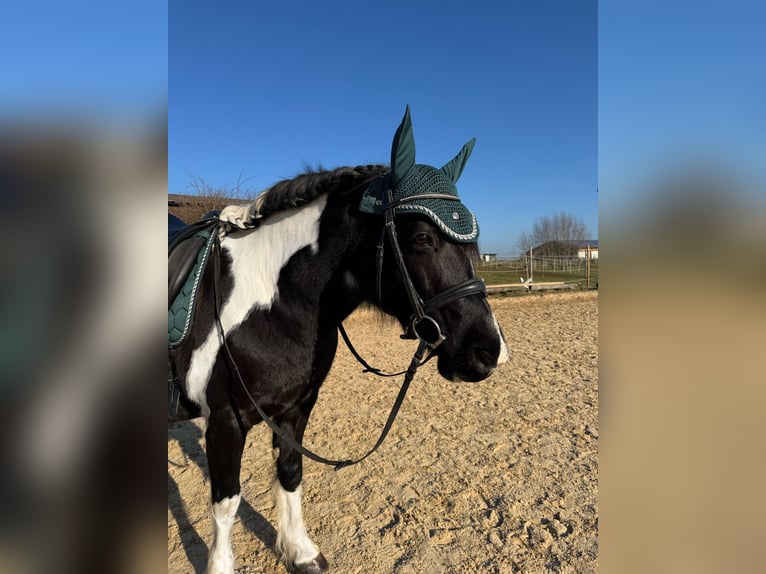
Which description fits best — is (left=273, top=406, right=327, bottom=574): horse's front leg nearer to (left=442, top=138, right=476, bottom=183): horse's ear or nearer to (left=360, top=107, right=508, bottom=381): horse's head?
(left=360, top=107, right=508, bottom=381): horse's head

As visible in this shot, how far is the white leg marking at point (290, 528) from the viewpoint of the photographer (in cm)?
262

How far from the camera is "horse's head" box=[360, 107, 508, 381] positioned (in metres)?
1.82

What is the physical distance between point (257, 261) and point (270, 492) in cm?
234

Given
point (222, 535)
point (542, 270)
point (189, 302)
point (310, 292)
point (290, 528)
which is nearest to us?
point (189, 302)

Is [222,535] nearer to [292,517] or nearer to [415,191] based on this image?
[292,517]

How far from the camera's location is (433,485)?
351 cm

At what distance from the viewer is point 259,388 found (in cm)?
210

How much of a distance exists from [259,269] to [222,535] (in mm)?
1471

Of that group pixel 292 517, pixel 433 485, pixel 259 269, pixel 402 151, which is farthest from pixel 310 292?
pixel 433 485

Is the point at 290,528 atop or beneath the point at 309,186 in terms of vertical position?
beneath

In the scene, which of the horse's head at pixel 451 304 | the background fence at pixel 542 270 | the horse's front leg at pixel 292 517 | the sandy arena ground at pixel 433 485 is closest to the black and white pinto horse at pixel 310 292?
the horse's head at pixel 451 304

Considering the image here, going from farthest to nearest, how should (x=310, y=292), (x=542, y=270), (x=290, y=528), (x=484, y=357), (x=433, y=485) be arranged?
1. (x=542, y=270)
2. (x=433, y=485)
3. (x=290, y=528)
4. (x=310, y=292)
5. (x=484, y=357)

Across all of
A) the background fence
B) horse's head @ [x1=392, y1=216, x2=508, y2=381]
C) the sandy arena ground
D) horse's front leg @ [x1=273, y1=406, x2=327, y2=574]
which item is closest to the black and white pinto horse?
horse's head @ [x1=392, y1=216, x2=508, y2=381]
